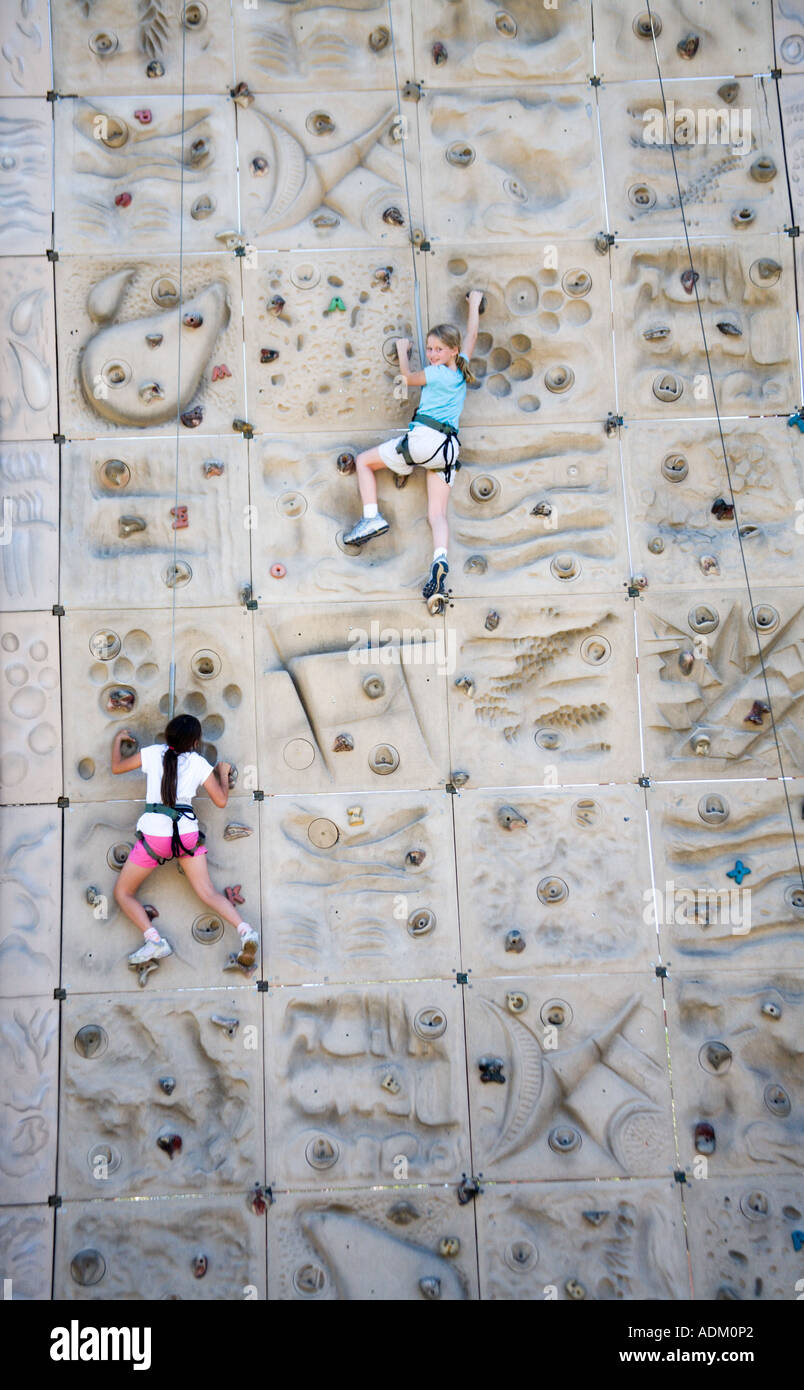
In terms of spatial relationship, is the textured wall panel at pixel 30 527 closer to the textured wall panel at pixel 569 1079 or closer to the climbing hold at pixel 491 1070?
the textured wall panel at pixel 569 1079

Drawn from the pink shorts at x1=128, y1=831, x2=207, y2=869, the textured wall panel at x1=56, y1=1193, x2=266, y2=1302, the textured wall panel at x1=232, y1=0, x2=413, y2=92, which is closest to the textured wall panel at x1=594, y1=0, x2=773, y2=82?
the textured wall panel at x1=232, y1=0, x2=413, y2=92

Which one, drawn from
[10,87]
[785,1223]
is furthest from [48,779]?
[785,1223]

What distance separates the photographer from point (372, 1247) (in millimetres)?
6266

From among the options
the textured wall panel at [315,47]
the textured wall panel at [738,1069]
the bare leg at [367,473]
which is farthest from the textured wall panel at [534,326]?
the textured wall panel at [738,1069]

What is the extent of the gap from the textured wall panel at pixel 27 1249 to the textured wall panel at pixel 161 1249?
0.06 meters

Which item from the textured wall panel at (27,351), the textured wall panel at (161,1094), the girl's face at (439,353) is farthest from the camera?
the textured wall panel at (27,351)

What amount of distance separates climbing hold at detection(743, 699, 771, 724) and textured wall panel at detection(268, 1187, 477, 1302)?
2.78m

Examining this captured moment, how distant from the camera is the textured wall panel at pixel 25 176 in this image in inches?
268

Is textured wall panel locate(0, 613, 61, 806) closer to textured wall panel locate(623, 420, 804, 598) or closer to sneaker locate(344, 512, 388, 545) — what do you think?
sneaker locate(344, 512, 388, 545)

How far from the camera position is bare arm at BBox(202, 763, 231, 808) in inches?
251

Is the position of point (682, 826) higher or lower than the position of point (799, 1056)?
higher

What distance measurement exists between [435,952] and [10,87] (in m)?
4.99

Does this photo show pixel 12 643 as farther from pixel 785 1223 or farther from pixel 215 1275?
pixel 785 1223

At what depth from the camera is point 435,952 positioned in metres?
6.50
